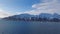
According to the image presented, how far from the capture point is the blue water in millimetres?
1721

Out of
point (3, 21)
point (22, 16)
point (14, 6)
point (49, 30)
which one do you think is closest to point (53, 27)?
point (49, 30)

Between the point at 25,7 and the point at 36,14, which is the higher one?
the point at 25,7

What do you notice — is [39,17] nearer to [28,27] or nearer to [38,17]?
[38,17]

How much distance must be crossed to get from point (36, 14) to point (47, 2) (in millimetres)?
289

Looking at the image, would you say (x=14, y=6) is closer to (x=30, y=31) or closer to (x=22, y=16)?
(x=22, y=16)

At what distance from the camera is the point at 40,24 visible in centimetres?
173

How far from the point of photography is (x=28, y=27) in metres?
1.74

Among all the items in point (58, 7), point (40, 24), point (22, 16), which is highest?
point (58, 7)

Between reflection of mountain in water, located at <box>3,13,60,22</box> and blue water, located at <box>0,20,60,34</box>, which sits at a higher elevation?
reflection of mountain in water, located at <box>3,13,60,22</box>

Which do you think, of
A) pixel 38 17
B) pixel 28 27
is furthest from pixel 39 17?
pixel 28 27

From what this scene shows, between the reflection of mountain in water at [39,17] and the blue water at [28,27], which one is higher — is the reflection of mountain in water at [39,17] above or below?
above

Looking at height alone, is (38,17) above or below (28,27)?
above

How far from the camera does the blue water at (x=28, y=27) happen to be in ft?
5.65

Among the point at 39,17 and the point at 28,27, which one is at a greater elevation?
the point at 39,17
